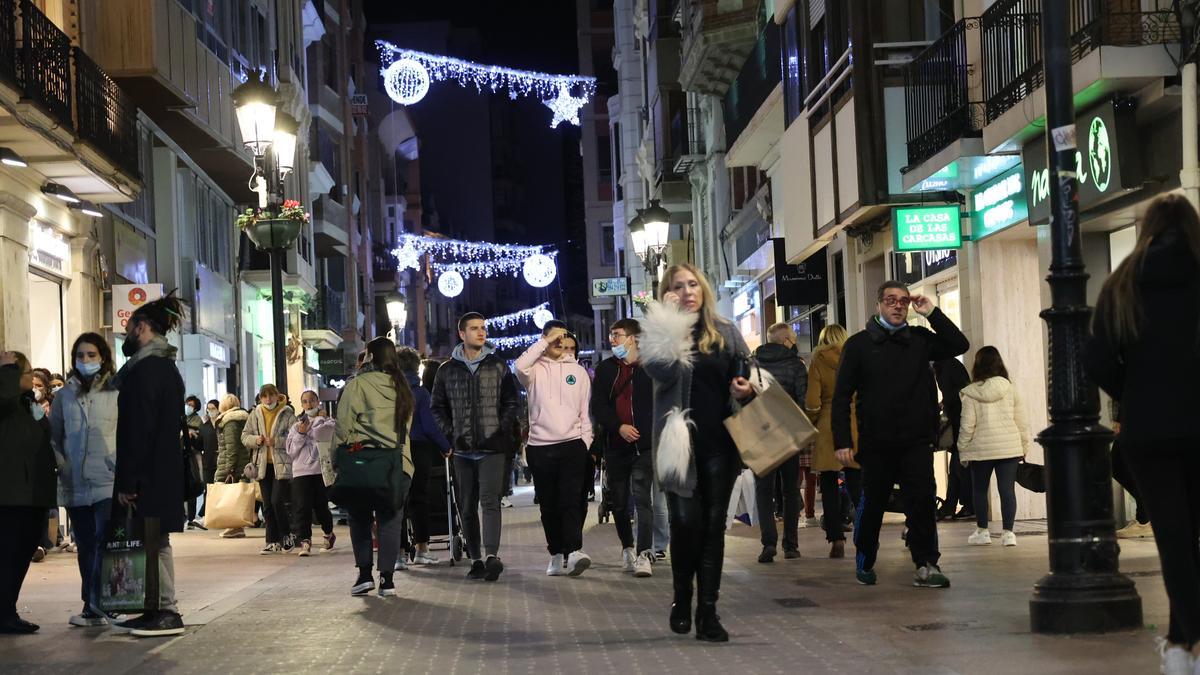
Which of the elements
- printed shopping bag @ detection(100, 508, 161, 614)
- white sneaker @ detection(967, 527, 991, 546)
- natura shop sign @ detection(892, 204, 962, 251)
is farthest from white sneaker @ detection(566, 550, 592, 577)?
natura shop sign @ detection(892, 204, 962, 251)

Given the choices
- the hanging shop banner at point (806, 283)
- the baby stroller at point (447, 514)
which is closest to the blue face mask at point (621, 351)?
the baby stroller at point (447, 514)

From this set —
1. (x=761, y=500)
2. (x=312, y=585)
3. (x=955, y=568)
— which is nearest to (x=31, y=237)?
(x=312, y=585)

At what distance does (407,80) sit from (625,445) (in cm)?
2768

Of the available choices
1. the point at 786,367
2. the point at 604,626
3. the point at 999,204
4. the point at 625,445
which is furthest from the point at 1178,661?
the point at 999,204

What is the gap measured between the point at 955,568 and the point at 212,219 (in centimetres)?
→ 2512

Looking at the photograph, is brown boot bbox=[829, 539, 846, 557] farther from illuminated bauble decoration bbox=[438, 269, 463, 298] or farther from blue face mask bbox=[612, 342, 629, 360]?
illuminated bauble decoration bbox=[438, 269, 463, 298]

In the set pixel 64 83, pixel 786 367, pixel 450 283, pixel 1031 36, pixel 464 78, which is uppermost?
pixel 464 78

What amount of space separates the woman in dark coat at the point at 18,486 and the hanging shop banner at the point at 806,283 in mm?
16980

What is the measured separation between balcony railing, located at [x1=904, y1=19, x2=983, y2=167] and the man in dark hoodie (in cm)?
432

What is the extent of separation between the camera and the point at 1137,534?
1526cm

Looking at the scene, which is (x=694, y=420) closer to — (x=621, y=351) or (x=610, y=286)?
(x=621, y=351)

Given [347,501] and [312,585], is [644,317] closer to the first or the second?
[347,501]

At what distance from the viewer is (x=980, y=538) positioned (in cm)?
1538

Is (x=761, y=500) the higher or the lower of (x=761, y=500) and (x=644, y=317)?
the lower
